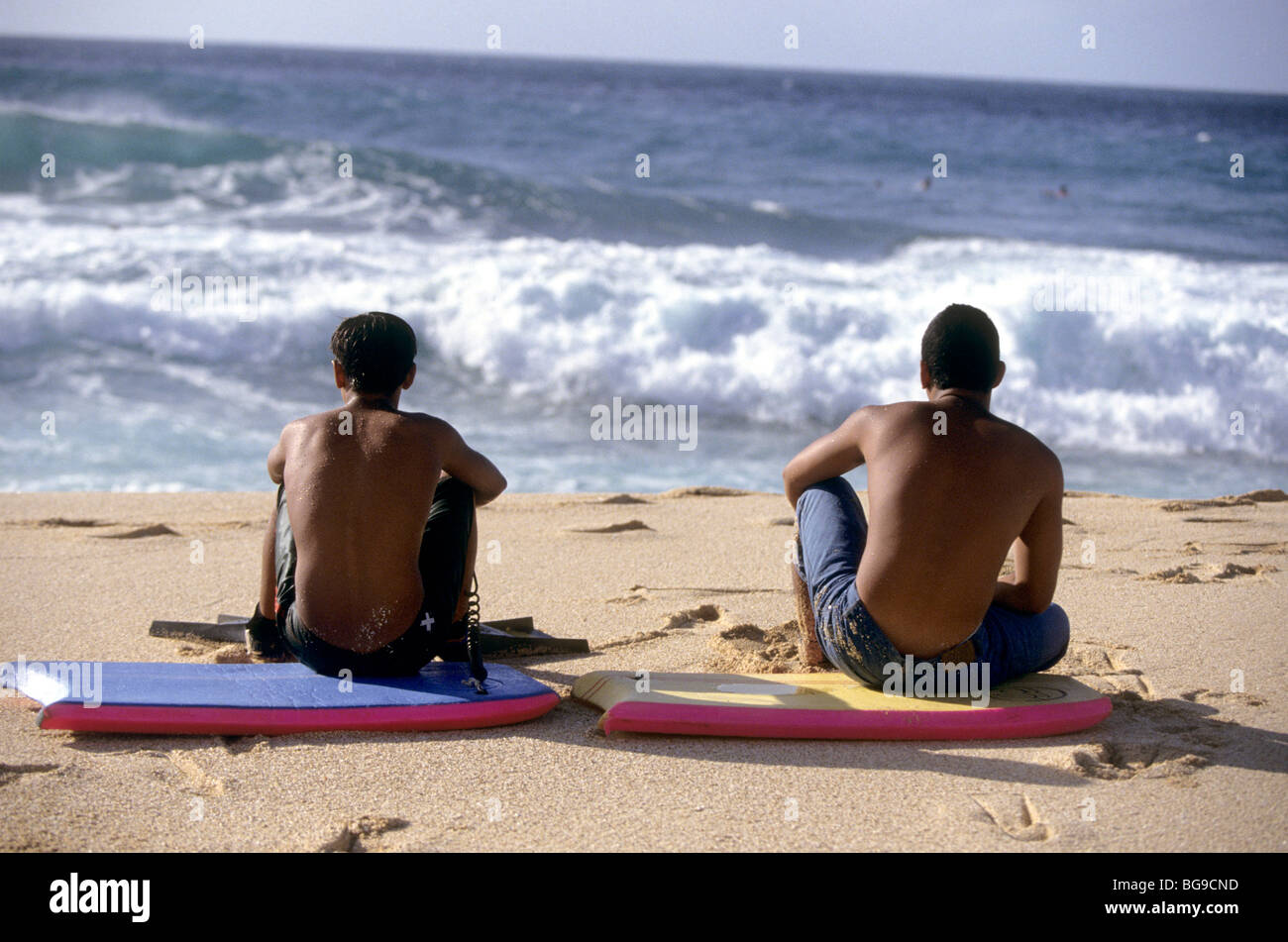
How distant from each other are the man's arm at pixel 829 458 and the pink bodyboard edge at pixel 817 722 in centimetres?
66

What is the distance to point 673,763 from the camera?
120 inches

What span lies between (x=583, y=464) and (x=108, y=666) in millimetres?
4771

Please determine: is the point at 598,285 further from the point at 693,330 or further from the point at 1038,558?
the point at 1038,558

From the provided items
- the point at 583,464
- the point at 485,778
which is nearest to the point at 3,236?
the point at 583,464

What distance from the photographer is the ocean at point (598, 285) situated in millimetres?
8727

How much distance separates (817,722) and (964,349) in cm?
107

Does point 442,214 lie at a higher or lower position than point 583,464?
higher

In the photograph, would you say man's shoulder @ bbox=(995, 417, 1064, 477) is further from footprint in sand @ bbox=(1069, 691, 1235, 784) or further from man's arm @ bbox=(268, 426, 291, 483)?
man's arm @ bbox=(268, 426, 291, 483)

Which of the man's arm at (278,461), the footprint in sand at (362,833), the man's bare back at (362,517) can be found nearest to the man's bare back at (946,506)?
the man's bare back at (362,517)

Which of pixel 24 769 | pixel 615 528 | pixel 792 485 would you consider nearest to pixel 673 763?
pixel 792 485

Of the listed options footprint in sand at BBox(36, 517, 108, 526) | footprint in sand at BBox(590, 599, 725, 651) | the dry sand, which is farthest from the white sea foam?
footprint in sand at BBox(590, 599, 725, 651)

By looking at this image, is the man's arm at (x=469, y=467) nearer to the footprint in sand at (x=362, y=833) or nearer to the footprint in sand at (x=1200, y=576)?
the footprint in sand at (x=362, y=833)

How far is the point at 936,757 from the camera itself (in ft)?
10.1
